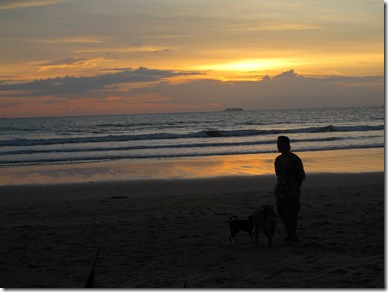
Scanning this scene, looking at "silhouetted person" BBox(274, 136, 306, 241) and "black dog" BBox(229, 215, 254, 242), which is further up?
"silhouetted person" BBox(274, 136, 306, 241)

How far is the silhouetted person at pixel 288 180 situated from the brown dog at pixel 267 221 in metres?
0.24

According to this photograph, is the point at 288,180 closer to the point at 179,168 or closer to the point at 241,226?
the point at 241,226

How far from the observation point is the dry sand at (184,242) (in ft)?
19.0

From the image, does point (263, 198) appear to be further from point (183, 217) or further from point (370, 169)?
point (370, 169)

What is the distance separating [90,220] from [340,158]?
1456 centimetres

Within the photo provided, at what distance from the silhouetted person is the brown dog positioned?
0.80ft

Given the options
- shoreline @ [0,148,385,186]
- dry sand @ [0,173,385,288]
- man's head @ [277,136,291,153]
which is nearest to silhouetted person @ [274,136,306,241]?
man's head @ [277,136,291,153]

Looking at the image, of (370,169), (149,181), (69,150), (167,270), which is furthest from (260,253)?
(69,150)

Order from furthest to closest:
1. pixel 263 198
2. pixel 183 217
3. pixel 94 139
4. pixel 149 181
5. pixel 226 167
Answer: pixel 94 139 → pixel 226 167 → pixel 149 181 → pixel 263 198 → pixel 183 217

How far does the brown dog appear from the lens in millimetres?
7102

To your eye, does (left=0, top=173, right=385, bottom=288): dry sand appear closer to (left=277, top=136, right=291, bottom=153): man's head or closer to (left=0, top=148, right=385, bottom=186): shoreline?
(left=277, top=136, right=291, bottom=153): man's head

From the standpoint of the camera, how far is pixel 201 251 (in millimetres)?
7242

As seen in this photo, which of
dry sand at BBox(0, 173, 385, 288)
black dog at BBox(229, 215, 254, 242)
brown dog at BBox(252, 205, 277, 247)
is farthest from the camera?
black dog at BBox(229, 215, 254, 242)

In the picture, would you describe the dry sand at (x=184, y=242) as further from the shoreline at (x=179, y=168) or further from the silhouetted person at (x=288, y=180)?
the shoreline at (x=179, y=168)
